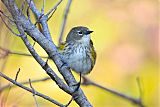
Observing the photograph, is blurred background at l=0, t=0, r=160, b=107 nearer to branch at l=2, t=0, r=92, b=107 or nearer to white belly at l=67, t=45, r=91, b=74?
white belly at l=67, t=45, r=91, b=74

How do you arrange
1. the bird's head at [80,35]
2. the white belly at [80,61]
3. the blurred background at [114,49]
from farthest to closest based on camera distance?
the blurred background at [114,49]
the bird's head at [80,35]
the white belly at [80,61]

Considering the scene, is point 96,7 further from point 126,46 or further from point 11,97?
point 11,97

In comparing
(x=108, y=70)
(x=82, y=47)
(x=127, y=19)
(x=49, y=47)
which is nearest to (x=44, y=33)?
(x=49, y=47)

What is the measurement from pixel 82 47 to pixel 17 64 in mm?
2200

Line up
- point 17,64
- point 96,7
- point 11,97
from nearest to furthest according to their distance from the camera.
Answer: point 11,97 < point 17,64 < point 96,7

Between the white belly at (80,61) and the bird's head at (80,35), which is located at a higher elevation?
the bird's head at (80,35)

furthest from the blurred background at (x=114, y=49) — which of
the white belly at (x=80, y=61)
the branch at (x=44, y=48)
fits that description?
the branch at (x=44, y=48)

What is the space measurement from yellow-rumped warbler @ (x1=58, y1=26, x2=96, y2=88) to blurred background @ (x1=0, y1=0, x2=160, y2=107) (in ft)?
6.50

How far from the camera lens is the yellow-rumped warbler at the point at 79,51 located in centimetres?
394

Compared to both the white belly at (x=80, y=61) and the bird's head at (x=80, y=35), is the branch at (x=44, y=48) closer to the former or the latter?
the white belly at (x=80, y=61)

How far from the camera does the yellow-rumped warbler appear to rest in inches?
155

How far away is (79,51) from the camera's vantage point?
4.04 m

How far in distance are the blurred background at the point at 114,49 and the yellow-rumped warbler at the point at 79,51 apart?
78.0 inches

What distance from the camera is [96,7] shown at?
23.3 ft
